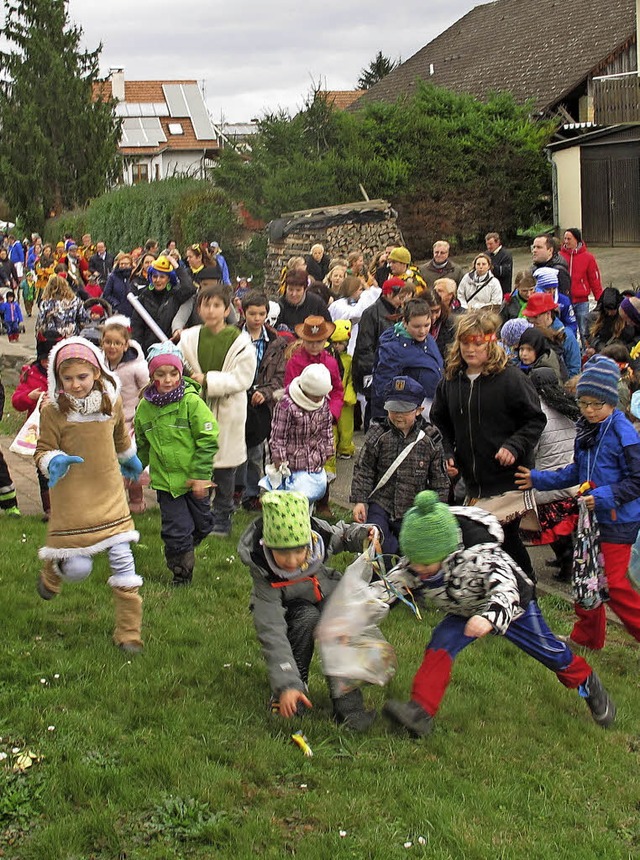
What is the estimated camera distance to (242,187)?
26219 mm

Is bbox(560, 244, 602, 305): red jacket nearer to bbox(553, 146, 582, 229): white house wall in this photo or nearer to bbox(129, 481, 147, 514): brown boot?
bbox(129, 481, 147, 514): brown boot

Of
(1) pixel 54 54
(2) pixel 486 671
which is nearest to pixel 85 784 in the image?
(2) pixel 486 671

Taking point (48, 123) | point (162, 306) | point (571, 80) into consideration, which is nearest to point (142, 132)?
point (48, 123)

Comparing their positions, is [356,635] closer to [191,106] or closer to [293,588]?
[293,588]

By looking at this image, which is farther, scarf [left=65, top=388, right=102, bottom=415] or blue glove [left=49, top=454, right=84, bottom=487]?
scarf [left=65, top=388, right=102, bottom=415]

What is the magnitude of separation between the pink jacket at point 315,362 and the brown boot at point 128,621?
3188mm

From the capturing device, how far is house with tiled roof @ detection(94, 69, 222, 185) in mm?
68375

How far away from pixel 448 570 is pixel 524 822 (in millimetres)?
1189

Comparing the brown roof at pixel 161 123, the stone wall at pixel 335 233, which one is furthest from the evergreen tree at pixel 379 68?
the stone wall at pixel 335 233

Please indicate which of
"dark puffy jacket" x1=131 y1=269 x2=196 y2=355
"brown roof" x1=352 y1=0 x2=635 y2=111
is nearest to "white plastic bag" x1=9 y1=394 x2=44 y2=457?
"dark puffy jacket" x1=131 y1=269 x2=196 y2=355

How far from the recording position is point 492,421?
275 inches

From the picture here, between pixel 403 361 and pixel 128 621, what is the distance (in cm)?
343

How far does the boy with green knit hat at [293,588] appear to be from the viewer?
5125mm

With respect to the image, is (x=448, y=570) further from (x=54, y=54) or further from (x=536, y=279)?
(x=54, y=54)
